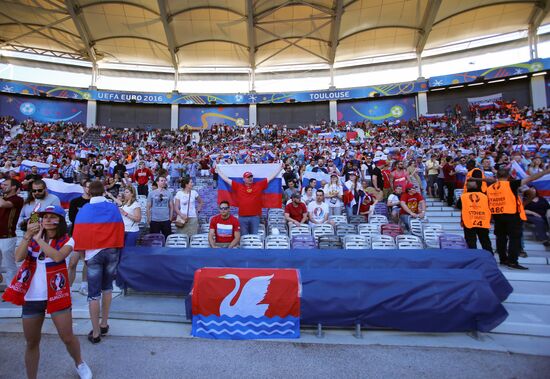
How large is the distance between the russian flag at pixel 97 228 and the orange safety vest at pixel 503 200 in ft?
19.9

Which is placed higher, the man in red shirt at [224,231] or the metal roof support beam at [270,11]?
the metal roof support beam at [270,11]

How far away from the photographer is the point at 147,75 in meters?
30.2

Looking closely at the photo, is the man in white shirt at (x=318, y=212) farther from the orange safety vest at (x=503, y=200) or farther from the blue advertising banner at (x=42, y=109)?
the blue advertising banner at (x=42, y=109)

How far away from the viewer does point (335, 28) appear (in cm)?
2442

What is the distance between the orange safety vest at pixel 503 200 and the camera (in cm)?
539

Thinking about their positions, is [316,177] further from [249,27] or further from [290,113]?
[290,113]

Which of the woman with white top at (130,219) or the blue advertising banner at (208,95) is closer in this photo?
the woman with white top at (130,219)

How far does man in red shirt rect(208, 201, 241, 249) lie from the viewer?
5855 mm

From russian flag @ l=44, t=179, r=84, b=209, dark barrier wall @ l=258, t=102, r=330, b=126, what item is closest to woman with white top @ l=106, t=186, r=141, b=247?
russian flag @ l=44, t=179, r=84, b=209

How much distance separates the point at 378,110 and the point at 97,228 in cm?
2923

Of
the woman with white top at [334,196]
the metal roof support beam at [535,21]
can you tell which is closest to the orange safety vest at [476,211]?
the woman with white top at [334,196]

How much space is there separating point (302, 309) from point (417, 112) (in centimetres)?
2862

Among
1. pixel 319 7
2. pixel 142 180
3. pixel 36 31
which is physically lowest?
pixel 142 180

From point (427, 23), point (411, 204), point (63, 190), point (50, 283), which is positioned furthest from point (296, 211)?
point (427, 23)
